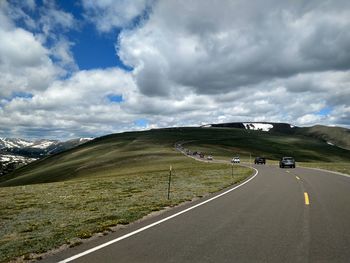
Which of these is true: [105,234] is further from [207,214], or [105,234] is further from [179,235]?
[207,214]

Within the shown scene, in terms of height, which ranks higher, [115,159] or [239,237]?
[115,159]

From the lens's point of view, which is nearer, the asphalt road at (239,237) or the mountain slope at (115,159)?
the asphalt road at (239,237)

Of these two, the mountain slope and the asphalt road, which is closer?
the asphalt road

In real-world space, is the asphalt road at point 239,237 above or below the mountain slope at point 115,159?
below

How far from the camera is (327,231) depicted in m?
9.53

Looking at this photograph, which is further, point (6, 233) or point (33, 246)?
point (6, 233)

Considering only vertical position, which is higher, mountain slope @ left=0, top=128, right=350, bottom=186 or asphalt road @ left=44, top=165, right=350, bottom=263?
mountain slope @ left=0, top=128, right=350, bottom=186

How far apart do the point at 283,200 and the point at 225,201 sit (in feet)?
8.18

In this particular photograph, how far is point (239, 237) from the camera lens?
356 inches

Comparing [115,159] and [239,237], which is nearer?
[239,237]

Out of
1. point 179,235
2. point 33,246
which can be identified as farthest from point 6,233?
point 179,235

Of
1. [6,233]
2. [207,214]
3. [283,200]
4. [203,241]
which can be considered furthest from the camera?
[283,200]

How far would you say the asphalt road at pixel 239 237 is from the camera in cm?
741

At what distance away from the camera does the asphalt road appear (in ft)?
24.3
